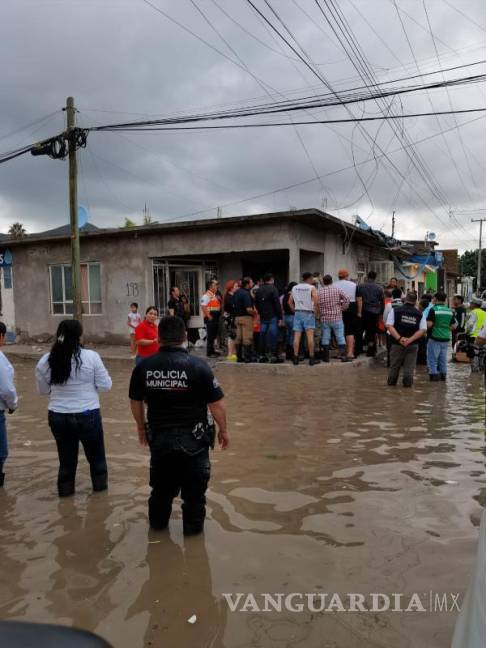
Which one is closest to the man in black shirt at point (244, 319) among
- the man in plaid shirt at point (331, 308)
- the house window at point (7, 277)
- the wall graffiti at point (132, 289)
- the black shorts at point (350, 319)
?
the man in plaid shirt at point (331, 308)

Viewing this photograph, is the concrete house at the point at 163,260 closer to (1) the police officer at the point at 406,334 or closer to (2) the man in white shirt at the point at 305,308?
(2) the man in white shirt at the point at 305,308

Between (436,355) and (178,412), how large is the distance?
8.05 m

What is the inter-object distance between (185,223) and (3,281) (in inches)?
333

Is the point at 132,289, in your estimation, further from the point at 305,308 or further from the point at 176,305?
the point at 305,308

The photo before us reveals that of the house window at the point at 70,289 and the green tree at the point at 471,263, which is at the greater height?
the green tree at the point at 471,263

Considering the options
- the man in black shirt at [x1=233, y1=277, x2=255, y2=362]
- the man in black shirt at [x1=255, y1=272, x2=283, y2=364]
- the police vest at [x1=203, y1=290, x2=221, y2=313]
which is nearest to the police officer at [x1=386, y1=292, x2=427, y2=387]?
the man in black shirt at [x1=255, y1=272, x2=283, y2=364]

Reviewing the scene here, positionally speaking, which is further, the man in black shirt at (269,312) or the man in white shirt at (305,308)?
the man in black shirt at (269,312)

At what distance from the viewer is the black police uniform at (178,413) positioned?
384 centimetres

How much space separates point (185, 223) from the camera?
48.3 feet

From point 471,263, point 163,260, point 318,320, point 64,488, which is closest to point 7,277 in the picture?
point 163,260

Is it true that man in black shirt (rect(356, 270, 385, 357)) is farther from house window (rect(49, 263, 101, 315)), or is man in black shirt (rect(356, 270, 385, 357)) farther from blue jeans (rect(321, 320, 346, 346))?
house window (rect(49, 263, 101, 315))

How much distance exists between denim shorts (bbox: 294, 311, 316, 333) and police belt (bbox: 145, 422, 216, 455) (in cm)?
780

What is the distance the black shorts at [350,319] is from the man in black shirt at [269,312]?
1.57 meters

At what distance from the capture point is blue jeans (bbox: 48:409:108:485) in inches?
185
